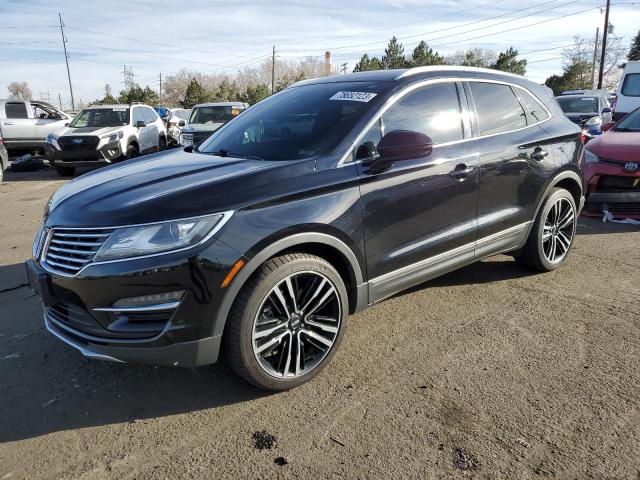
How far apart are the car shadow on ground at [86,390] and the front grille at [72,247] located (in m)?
0.79

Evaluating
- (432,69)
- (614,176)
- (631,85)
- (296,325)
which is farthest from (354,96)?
(631,85)

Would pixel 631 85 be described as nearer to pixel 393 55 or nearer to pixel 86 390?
pixel 86 390

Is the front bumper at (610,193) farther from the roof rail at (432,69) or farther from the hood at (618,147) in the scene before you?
the roof rail at (432,69)

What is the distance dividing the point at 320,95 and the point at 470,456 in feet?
8.64

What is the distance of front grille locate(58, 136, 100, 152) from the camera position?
11.9 metres

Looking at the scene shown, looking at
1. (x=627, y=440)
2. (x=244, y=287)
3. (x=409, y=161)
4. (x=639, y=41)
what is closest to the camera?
(x=627, y=440)

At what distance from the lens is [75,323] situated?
8.93ft

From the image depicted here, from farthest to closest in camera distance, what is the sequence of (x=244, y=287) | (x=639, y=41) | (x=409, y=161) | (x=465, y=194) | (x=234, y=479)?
(x=639, y=41) → (x=465, y=194) → (x=409, y=161) → (x=244, y=287) → (x=234, y=479)

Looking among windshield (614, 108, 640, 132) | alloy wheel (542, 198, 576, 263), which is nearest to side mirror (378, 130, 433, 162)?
alloy wheel (542, 198, 576, 263)

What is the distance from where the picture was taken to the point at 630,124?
312 inches

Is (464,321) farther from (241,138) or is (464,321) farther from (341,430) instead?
(241,138)

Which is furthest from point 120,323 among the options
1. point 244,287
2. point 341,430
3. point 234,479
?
point 341,430

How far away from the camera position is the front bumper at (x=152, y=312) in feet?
8.14

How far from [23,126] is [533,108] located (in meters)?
14.6
